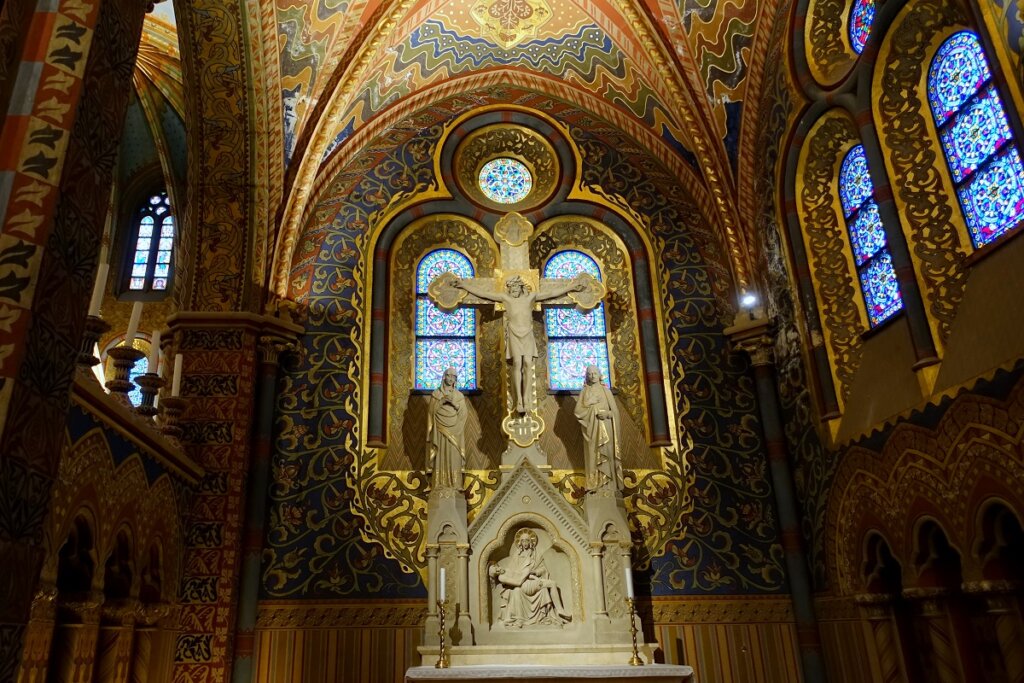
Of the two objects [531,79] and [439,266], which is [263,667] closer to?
[439,266]

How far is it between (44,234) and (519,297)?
644 cm

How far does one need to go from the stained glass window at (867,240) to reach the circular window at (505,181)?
4.03 m

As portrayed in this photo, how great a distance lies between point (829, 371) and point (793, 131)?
264 cm

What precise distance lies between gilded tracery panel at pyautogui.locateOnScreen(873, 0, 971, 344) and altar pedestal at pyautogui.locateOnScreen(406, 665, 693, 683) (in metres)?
3.59

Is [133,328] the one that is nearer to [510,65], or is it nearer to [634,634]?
[634,634]

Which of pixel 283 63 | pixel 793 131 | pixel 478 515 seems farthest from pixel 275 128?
pixel 793 131

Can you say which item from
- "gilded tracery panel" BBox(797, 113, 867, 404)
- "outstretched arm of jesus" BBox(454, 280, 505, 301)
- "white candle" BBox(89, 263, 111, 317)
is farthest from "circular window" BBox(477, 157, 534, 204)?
"white candle" BBox(89, 263, 111, 317)

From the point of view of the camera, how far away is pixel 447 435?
8.58m

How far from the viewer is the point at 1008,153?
21.1ft

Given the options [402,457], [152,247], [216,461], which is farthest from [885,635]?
[152,247]

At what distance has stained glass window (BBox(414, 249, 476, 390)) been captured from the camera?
32.5ft

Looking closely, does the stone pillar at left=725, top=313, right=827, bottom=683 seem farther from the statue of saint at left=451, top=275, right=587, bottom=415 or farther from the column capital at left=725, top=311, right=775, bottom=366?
the statue of saint at left=451, top=275, right=587, bottom=415

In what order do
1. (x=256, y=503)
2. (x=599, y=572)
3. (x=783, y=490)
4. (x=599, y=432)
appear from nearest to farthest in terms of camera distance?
(x=599, y=572)
(x=256, y=503)
(x=599, y=432)
(x=783, y=490)

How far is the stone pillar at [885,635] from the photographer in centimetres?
730
